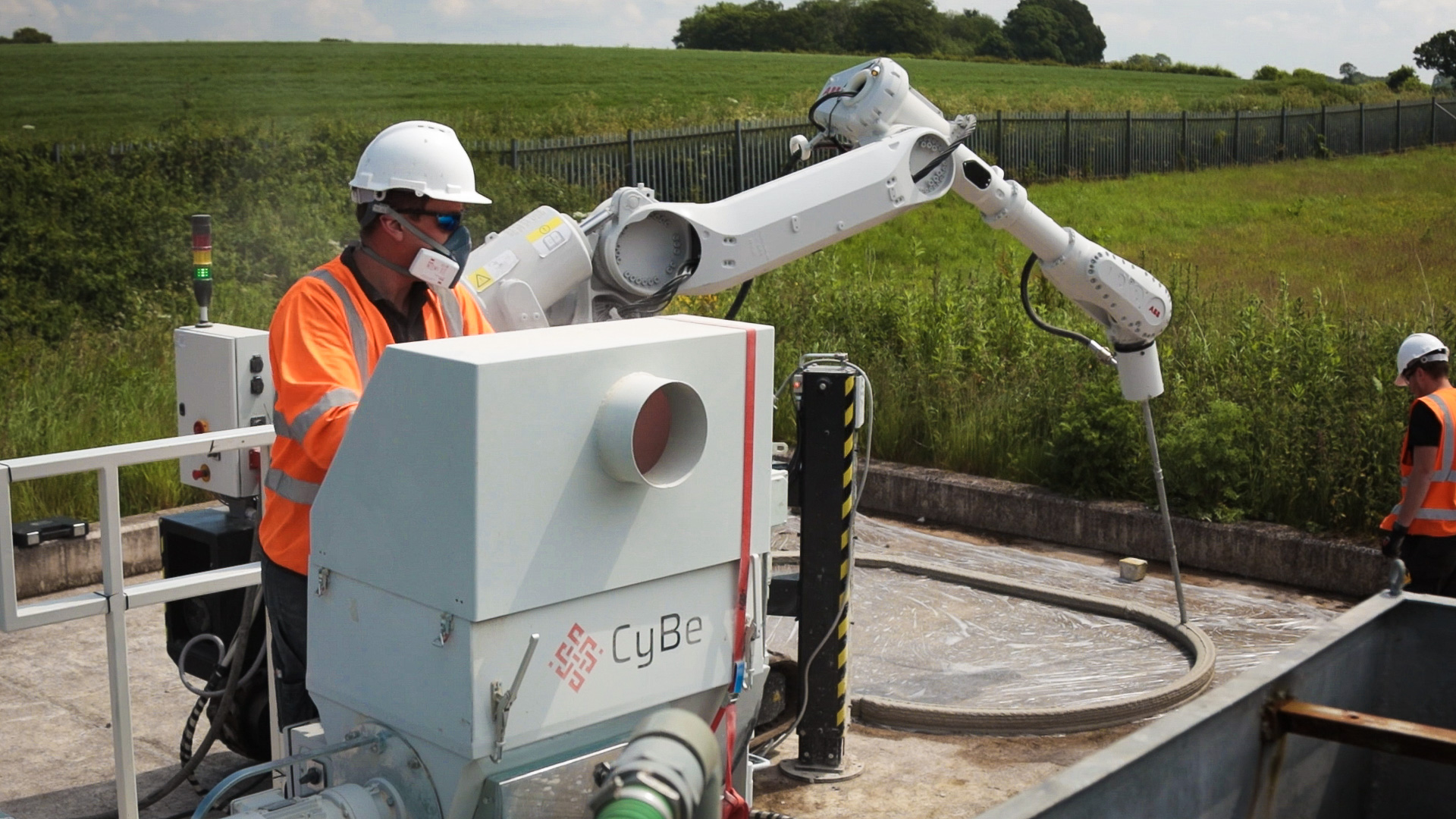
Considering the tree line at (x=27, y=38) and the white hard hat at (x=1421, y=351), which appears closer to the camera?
the white hard hat at (x=1421, y=351)

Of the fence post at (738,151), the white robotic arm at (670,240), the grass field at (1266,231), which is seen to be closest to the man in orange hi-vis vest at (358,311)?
the white robotic arm at (670,240)

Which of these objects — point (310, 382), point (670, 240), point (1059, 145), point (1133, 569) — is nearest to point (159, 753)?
point (670, 240)

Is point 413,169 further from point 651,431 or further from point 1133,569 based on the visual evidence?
point 1133,569

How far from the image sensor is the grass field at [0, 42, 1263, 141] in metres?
27.7

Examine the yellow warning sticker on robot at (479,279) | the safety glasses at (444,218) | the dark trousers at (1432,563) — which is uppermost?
the safety glasses at (444,218)

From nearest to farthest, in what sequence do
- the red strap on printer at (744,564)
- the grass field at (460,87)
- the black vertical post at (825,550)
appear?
the red strap on printer at (744,564) → the black vertical post at (825,550) → the grass field at (460,87)

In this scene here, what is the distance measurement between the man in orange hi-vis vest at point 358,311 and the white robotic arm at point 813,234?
46.7 inches

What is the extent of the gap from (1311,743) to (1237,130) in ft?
115

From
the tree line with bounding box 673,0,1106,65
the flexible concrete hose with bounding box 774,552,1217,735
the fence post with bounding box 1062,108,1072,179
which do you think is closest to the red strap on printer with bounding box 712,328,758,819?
the flexible concrete hose with bounding box 774,552,1217,735

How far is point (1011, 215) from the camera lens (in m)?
6.37

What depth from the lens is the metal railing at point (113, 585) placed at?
3.93 meters

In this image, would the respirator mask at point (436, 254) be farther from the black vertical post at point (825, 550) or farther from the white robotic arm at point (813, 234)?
the black vertical post at point (825, 550)

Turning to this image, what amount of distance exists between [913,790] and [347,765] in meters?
2.80

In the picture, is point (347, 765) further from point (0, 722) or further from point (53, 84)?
point (53, 84)
